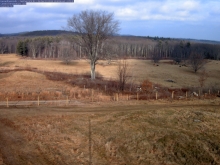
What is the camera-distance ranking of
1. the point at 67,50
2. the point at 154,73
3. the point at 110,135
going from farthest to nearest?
the point at 67,50 < the point at 154,73 < the point at 110,135


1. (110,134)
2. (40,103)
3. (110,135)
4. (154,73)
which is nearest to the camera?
(110,135)

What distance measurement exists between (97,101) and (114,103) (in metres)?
1.92

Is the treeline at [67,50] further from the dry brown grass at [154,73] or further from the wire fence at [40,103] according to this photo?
the wire fence at [40,103]

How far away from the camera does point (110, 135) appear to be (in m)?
16.0

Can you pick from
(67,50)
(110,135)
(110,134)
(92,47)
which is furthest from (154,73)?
(110,135)

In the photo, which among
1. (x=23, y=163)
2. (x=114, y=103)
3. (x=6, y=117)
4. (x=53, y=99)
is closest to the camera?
(x=23, y=163)

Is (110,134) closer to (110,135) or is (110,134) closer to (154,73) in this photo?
(110,135)

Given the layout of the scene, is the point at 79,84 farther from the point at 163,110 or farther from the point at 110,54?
the point at 163,110

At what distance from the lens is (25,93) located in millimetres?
28109

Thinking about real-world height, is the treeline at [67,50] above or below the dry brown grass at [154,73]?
above

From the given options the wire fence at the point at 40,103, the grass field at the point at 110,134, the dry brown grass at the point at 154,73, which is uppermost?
the dry brown grass at the point at 154,73

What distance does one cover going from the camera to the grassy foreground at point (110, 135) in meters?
13.0

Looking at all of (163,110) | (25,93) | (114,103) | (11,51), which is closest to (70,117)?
(114,103)

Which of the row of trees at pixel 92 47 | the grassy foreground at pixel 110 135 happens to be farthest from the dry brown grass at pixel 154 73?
the grassy foreground at pixel 110 135
